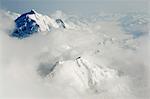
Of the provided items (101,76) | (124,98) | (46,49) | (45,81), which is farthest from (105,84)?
(46,49)

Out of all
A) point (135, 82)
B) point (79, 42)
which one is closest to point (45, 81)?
point (135, 82)

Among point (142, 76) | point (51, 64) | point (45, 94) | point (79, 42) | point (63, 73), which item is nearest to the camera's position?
point (45, 94)

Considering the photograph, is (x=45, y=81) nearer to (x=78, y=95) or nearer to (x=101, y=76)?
(x=78, y=95)

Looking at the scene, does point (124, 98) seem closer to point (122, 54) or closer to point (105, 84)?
point (105, 84)

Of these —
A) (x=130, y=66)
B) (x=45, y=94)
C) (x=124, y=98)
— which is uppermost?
(x=45, y=94)

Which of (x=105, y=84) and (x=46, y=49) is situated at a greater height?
(x=46, y=49)

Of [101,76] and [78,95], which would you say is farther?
[101,76]

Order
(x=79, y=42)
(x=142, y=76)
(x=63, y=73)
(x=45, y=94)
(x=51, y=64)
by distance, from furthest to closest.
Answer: (x=79, y=42), (x=51, y=64), (x=63, y=73), (x=142, y=76), (x=45, y=94)

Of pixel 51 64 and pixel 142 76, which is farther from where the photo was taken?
pixel 51 64

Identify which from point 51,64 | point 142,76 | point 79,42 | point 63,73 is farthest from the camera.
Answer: point 79,42
